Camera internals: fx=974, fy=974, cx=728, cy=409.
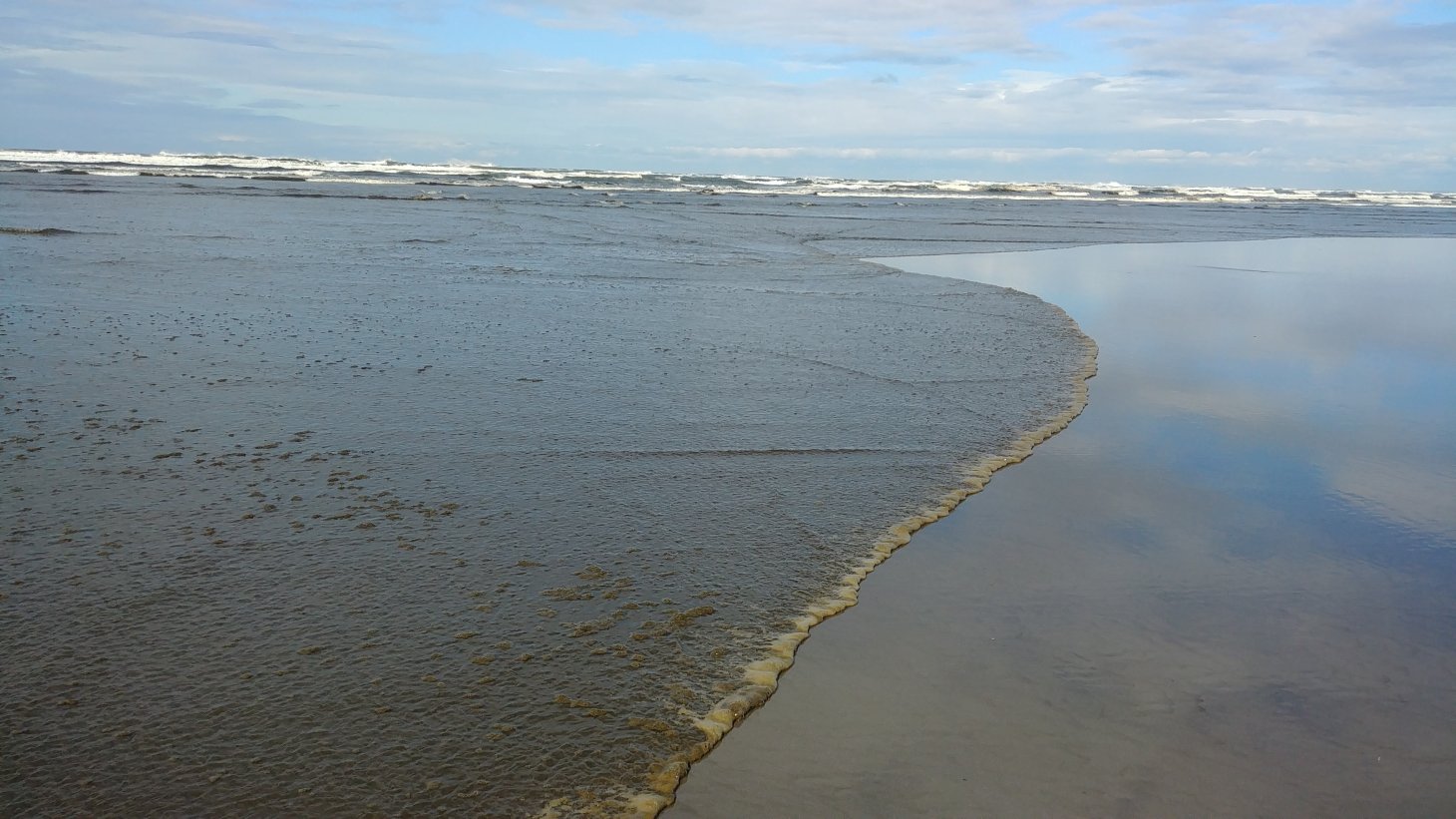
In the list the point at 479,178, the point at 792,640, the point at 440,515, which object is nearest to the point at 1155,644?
the point at 792,640

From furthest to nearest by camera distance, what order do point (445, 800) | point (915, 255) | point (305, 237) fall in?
point (915, 255), point (305, 237), point (445, 800)

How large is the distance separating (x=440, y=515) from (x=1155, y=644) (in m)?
3.28

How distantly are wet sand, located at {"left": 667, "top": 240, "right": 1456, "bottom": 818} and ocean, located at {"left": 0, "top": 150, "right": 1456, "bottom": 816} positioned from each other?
308mm

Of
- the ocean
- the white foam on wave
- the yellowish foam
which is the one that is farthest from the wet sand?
the white foam on wave

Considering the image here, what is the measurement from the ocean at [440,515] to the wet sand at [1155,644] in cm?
31

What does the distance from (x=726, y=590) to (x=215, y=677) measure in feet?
6.42

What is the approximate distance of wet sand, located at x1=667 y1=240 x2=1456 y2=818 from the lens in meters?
3.00

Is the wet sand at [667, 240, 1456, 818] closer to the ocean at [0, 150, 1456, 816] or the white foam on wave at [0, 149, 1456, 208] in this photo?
the ocean at [0, 150, 1456, 816]

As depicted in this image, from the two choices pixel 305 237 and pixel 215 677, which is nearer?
pixel 215 677

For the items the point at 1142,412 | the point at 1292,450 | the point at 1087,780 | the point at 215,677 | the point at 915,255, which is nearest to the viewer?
the point at 1087,780

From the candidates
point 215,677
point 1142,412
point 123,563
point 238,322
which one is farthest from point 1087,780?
point 238,322

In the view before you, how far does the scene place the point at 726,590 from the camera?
4.21m

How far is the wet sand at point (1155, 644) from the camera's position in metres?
3.00

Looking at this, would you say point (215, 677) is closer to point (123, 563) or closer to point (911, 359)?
point (123, 563)
